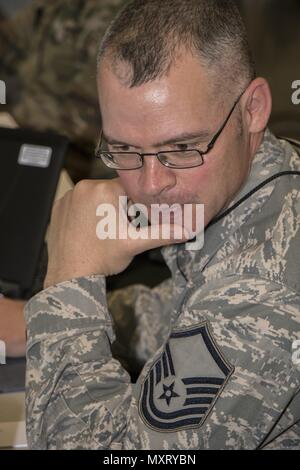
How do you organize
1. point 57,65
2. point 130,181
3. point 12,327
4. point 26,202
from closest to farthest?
point 130,181 → point 12,327 → point 26,202 → point 57,65

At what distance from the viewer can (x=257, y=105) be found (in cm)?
118

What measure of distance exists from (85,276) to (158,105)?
29cm

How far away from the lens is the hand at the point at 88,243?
1.20 metres

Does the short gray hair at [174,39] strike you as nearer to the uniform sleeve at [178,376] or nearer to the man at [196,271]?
the man at [196,271]

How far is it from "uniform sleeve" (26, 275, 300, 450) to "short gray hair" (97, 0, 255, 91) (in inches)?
12.1

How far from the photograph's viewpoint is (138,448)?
3.49ft

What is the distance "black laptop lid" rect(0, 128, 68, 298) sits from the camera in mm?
1505

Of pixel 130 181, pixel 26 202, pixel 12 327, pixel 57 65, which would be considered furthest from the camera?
pixel 57 65

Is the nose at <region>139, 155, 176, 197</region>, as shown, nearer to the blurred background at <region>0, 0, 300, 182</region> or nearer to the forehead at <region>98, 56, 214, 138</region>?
the forehead at <region>98, 56, 214, 138</region>

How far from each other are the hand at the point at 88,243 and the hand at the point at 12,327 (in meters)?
0.14

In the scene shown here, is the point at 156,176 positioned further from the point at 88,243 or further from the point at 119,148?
the point at 88,243

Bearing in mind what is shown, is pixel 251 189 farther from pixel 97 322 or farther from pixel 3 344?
pixel 3 344

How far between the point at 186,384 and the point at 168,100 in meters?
0.38

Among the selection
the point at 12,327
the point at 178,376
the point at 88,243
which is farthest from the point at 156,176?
the point at 12,327
